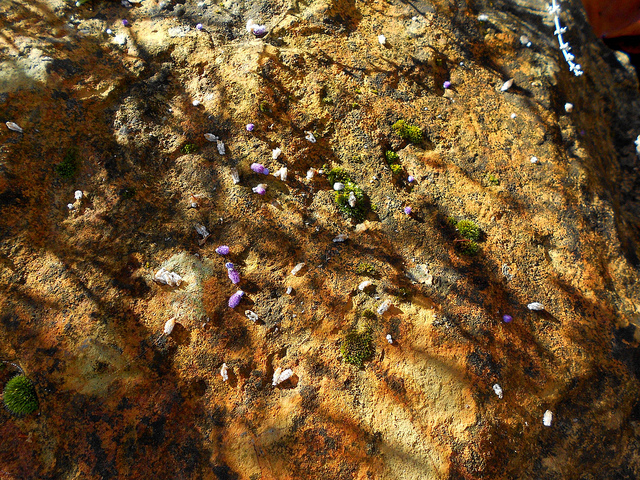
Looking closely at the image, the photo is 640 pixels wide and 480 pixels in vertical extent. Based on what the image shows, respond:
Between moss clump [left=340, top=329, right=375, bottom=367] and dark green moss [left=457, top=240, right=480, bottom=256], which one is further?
dark green moss [left=457, top=240, right=480, bottom=256]

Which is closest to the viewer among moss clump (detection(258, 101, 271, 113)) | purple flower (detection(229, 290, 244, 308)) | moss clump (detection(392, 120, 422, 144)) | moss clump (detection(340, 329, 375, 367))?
moss clump (detection(340, 329, 375, 367))

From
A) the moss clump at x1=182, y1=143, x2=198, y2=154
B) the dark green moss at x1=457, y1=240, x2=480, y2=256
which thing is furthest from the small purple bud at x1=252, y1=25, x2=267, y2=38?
the dark green moss at x1=457, y1=240, x2=480, y2=256

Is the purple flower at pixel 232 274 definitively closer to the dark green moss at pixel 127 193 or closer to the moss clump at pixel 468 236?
the dark green moss at pixel 127 193

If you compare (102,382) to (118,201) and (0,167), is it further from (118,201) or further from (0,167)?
(0,167)

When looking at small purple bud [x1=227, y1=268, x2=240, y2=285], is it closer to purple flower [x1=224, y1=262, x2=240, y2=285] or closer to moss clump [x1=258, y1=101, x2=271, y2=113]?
purple flower [x1=224, y1=262, x2=240, y2=285]

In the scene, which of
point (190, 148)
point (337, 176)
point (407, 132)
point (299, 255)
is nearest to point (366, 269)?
point (299, 255)

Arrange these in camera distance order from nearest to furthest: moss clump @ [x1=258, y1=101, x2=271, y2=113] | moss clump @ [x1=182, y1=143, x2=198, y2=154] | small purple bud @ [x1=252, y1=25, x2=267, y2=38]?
moss clump @ [x1=182, y1=143, x2=198, y2=154], moss clump @ [x1=258, y1=101, x2=271, y2=113], small purple bud @ [x1=252, y1=25, x2=267, y2=38]

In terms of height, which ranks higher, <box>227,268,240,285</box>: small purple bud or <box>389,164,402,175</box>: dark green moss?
<box>389,164,402,175</box>: dark green moss
